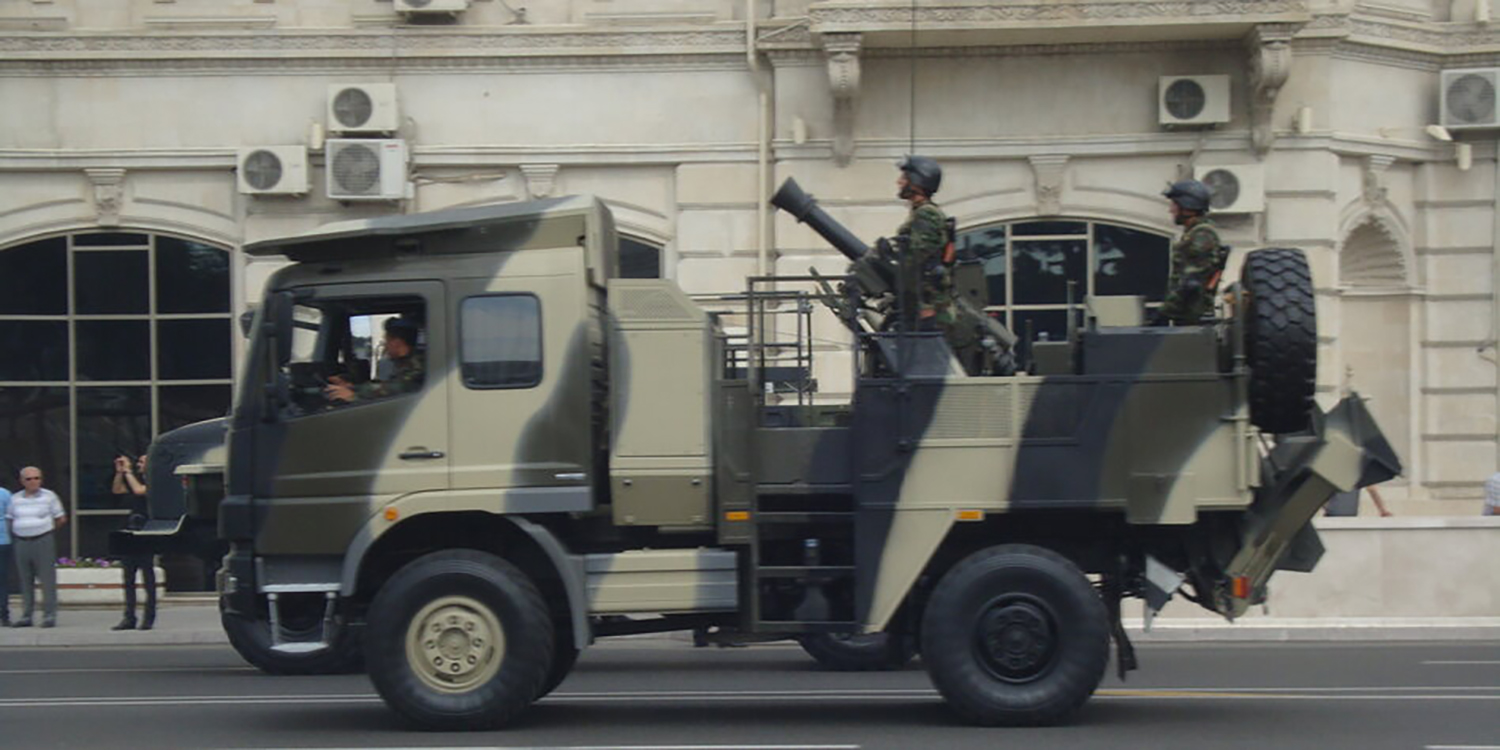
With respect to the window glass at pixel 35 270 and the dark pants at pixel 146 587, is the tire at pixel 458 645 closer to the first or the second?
the dark pants at pixel 146 587

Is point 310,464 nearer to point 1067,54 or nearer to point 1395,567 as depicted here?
point 1395,567

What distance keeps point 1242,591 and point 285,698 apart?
20.2 feet

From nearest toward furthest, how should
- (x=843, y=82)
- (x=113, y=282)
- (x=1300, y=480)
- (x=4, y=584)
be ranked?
1. (x=1300, y=480)
2. (x=4, y=584)
3. (x=843, y=82)
4. (x=113, y=282)

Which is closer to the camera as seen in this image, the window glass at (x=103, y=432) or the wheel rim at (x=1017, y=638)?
the wheel rim at (x=1017, y=638)

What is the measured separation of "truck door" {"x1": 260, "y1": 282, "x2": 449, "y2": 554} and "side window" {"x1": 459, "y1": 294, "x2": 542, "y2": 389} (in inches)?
5.8

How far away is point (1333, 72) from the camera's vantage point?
2062 cm

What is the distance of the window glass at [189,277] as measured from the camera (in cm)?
2139

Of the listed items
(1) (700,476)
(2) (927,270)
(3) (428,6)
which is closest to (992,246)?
(3) (428,6)

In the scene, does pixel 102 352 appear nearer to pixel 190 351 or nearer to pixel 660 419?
pixel 190 351

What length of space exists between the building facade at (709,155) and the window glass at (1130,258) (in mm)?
32

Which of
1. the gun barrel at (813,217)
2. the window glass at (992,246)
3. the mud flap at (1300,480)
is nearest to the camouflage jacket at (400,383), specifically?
the gun barrel at (813,217)

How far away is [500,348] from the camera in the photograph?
400 inches

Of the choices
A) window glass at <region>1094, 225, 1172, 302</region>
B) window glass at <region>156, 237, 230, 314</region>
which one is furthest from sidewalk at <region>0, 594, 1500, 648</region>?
window glass at <region>1094, 225, 1172, 302</region>

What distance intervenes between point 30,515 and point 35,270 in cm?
404
